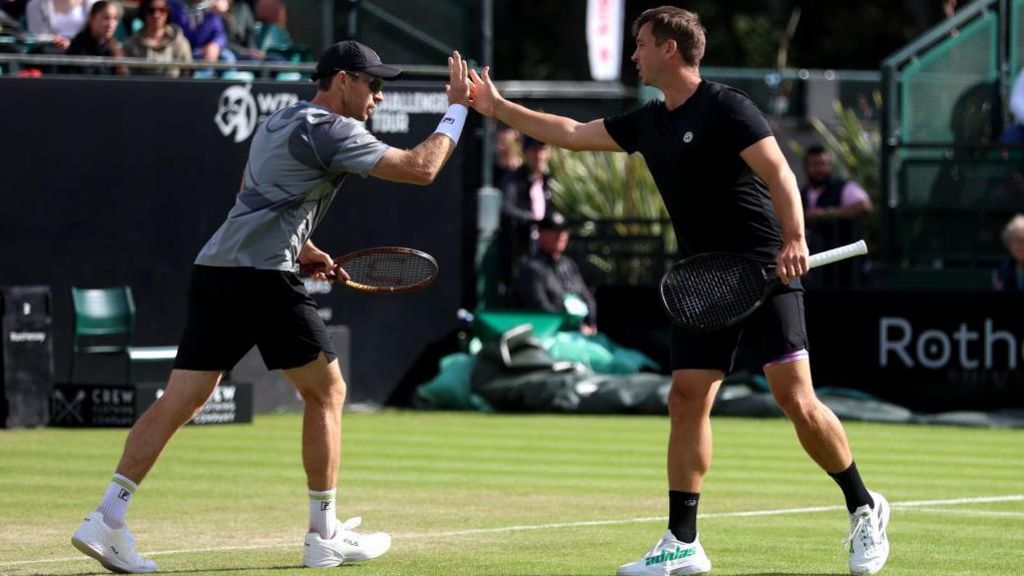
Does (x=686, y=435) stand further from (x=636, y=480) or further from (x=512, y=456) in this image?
(x=512, y=456)

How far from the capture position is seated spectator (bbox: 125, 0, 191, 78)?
18.4m

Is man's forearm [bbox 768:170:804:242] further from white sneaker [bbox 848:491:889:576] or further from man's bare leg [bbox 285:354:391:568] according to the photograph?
man's bare leg [bbox 285:354:391:568]

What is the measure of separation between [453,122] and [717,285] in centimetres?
133

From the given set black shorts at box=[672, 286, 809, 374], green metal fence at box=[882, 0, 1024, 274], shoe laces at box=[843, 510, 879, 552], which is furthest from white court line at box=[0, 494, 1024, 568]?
green metal fence at box=[882, 0, 1024, 274]

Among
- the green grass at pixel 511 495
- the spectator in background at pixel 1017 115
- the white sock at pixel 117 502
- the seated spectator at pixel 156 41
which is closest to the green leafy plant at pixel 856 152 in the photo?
the spectator in background at pixel 1017 115

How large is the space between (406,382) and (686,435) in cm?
1196

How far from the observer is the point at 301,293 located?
823 cm

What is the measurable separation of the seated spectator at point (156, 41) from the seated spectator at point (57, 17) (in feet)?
1.69

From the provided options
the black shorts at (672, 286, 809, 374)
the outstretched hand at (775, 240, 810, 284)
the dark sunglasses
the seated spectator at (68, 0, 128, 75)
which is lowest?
the black shorts at (672, 286, 809, 374)

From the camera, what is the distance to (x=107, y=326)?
1762 centimetres

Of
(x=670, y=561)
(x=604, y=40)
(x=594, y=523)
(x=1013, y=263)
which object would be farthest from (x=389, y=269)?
(x=604, y=40)

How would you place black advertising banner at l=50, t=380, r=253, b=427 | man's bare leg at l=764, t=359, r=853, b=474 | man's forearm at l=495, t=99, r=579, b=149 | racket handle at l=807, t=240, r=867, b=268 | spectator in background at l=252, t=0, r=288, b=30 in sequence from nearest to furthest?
racket handle at l=807, t=240, r=867, b=268 → man's bare leg at l=764, t=359, r=853, b=474 → man's forearm at l=495, t=99, r=579, b=149 → black advertising banner at l=50, t=380, r=253, b=427 → spectator in background at l=252, t=0, r=288, b=30

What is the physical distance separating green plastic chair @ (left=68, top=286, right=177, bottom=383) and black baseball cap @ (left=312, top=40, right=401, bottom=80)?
A: 966cm

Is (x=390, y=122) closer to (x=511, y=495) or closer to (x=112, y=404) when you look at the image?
(x=112, y=404)
